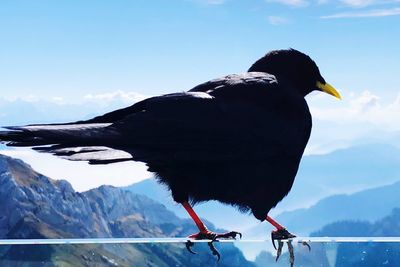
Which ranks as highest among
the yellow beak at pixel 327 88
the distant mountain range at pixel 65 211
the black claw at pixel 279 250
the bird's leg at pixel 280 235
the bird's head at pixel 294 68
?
the bird's head at pixel 294 68

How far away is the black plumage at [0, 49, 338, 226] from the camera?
153 inches

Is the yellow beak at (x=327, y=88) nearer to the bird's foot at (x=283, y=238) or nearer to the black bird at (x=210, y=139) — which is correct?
the black bird at (x=210, y=139)

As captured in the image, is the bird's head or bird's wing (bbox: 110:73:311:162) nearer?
bird's wing (bbox: 110:73:311:162)

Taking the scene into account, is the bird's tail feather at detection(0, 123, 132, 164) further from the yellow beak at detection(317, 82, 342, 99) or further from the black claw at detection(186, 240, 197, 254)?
the yellow beak at detection(317, 82, 342, 99)

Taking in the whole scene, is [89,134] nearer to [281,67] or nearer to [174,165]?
[174,165]

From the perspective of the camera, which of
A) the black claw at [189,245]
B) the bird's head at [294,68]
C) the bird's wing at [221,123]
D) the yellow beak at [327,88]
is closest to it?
the bird's wing at [221,123]

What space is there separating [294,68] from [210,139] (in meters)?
1.56

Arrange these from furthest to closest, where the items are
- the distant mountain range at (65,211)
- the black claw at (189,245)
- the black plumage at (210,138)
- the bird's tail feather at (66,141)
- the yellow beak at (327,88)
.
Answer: the distant mountain range at (65,211) < the yellow beak at (327,88) < the black claw at (189,245) < the black plumage at (210,138) < the bird's tail feather at (66,141)

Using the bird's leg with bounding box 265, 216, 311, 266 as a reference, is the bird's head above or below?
above

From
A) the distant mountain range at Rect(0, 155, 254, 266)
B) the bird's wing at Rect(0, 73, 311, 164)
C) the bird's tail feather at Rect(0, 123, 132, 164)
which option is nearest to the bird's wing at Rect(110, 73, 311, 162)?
the bird's wing at Rect(0, 73, 311, 164)

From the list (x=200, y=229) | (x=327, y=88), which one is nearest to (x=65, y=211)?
(x=327, y=88)

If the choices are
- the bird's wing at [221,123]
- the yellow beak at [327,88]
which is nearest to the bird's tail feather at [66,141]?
the bird's wing at [221,123]

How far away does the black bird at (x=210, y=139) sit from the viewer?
389 centimetres

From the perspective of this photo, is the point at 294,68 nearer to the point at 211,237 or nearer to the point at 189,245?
the point at 211,237
